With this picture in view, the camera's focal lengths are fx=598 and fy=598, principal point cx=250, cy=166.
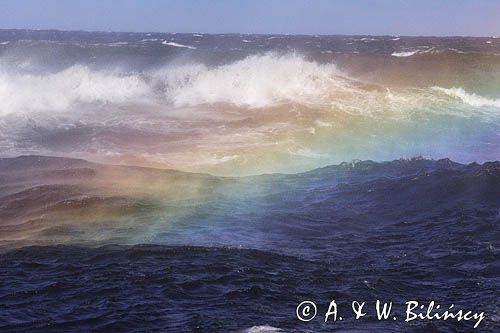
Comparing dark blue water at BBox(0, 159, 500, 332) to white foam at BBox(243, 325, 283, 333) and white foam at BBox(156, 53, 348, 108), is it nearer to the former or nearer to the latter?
white foam at BBox(243, 325, 283, 333)

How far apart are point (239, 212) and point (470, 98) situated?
31.0 m

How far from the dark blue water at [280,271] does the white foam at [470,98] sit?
85.5ft

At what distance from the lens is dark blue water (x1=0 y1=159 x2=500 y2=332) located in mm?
7984

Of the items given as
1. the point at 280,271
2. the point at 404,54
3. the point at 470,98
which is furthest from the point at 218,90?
the point at 404,54

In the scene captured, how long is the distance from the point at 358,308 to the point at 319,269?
174cm

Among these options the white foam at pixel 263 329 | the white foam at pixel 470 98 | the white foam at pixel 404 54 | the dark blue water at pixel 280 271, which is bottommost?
the dark blue water at pixel 280 271

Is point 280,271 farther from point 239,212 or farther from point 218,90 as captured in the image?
point 218,90

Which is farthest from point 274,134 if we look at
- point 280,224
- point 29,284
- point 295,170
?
point 29,284

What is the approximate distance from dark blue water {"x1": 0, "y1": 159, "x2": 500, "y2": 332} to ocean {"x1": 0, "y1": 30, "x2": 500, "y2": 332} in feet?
0.13

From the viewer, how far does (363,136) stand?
91.4ft

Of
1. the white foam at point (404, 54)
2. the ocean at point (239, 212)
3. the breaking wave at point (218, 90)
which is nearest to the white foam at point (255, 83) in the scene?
the breaking wave at point (218, 90)

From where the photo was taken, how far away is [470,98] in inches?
1602

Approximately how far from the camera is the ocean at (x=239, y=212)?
854 cm

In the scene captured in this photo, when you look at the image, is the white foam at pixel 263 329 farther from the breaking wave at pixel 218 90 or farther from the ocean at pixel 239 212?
the breaking wave at pixel 218 90
